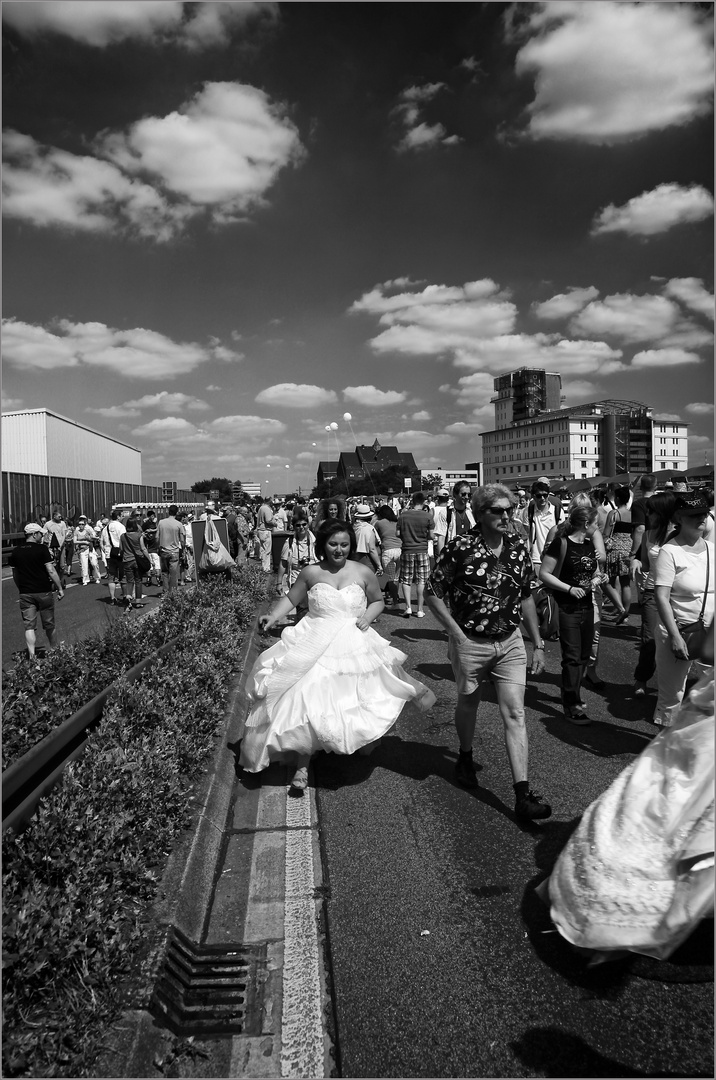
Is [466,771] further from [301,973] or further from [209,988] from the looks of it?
[209,988]

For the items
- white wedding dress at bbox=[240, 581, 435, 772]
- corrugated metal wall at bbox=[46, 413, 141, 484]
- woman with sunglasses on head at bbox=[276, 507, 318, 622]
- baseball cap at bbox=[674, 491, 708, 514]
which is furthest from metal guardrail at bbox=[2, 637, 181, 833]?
corrugated metal wall at bbox=[46, 413, 141, 484]

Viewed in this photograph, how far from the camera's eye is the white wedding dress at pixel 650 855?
7.67 feet

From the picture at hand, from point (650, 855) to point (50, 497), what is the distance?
104 feet

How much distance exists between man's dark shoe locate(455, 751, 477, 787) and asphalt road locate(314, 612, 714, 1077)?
79mm

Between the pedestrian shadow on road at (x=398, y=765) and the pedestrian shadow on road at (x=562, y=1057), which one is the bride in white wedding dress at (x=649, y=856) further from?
the pedestrian shadow on road at (x=398, y=765)

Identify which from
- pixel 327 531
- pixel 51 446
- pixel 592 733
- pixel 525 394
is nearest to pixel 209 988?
pixel 327 531

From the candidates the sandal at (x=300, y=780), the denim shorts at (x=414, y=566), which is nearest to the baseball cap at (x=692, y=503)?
the sandal at (x=300, y=780)

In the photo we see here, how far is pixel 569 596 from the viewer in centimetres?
578

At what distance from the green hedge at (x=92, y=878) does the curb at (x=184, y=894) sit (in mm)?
46

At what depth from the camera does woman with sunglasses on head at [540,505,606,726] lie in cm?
569

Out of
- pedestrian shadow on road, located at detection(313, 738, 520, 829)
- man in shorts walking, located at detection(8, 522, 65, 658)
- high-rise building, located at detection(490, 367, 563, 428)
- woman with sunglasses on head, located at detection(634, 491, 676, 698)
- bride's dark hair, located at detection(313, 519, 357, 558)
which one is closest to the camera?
pedestrian shadow on road, located at detection(313, 738, 520, 829)

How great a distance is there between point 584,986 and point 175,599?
7.96 meters

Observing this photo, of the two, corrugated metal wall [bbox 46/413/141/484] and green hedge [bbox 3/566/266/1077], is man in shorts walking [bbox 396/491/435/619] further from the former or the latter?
corrugated metal wall [bbox 46/413/141/484]

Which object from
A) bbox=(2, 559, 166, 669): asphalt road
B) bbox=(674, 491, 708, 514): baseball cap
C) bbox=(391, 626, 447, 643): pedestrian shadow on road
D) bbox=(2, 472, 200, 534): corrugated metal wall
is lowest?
bbox=(2, 559, 166, 669): asphalt road
